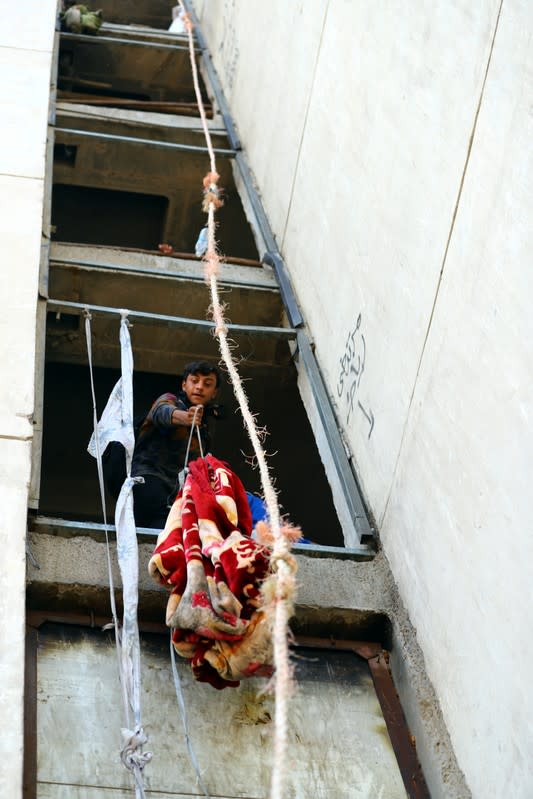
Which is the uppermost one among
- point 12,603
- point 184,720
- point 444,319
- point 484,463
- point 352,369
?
point 444,319

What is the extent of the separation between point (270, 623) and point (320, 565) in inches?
57.4

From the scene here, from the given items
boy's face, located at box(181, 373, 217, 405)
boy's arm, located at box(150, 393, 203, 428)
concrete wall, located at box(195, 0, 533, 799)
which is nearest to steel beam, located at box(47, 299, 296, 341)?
concrete wall, located at box(195, 0, 533, 799)

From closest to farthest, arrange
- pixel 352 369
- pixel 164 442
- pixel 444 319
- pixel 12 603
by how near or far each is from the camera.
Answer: pixel 12 603
pixel 444 319
pixel 352 369
pixel 164 442

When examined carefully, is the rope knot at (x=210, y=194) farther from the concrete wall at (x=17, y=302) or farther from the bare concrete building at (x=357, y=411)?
the concrete wall at (x=17, y=302)

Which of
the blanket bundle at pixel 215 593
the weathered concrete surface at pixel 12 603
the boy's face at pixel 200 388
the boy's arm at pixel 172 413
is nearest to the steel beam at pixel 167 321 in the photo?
the boy's face at pixel 200 388

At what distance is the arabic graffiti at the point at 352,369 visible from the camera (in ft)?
19.1

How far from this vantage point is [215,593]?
427cm

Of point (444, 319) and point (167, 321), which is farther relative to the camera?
point (167, 321)

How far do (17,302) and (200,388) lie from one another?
1.09m

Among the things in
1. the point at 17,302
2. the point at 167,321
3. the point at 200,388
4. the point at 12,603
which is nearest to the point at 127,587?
the point at 12,603

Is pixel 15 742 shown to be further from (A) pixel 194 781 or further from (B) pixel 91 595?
(B) pixel 91 595

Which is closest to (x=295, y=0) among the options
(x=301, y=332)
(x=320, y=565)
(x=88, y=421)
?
(x=301, y=332)

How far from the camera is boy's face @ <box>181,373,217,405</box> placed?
6.22m

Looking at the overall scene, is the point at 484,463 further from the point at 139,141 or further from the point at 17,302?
the point at 139,141
